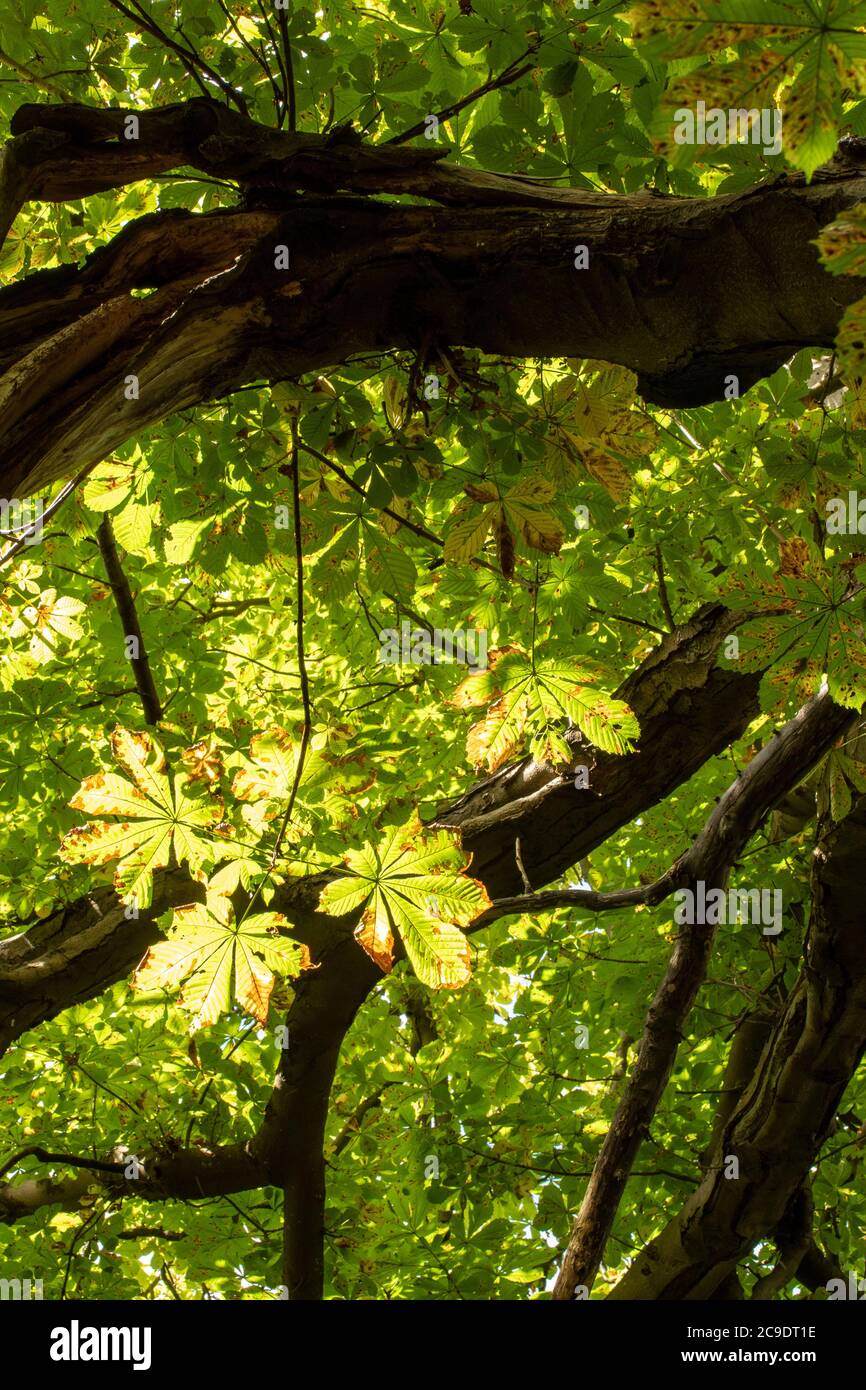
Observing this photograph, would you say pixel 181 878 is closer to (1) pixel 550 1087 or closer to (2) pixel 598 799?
(2) pixel 598 799

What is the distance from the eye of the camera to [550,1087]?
3918 mm

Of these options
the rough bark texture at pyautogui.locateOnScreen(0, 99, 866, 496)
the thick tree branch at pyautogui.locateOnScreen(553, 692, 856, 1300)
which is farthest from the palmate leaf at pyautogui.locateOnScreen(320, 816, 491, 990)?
the thick tree branch at pyautogui.locateOnScreen(553, 692, 856, 1300)

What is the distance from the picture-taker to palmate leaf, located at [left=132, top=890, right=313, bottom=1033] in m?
1.61

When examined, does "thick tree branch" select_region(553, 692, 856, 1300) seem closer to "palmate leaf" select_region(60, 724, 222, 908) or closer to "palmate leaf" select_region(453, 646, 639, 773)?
"palmate leaf" select_region(453, 646, 639, 773)

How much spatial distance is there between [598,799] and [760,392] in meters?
1.31

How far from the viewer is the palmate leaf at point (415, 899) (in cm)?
160

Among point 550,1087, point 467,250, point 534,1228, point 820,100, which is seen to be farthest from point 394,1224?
point 820,100

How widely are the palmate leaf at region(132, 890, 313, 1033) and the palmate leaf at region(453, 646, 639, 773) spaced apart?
46 cm

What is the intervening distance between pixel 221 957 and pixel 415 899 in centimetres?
34

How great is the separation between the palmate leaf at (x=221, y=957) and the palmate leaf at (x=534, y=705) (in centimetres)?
46

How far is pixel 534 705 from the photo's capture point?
1.77 meters

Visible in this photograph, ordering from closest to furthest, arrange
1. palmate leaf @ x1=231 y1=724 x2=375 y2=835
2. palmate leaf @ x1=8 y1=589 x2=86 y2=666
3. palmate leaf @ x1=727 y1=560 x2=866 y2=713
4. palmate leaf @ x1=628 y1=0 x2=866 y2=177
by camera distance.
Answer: palmate leaf @ x1=628 y1=0 x2=866 y2=177 < palmate leaf @ x1=727 y1=560 x2=866 y2=713 < palmate leaf @ x1=231 y1=724 x2=375 y2=835 < palmate leaf @ x1=8 y1=589 x2=86 y2=666

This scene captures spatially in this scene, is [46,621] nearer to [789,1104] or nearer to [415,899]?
[415,899]

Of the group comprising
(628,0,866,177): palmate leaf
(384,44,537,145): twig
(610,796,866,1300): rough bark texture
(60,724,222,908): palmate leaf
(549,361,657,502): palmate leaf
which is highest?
(384,44,537,145): twig
